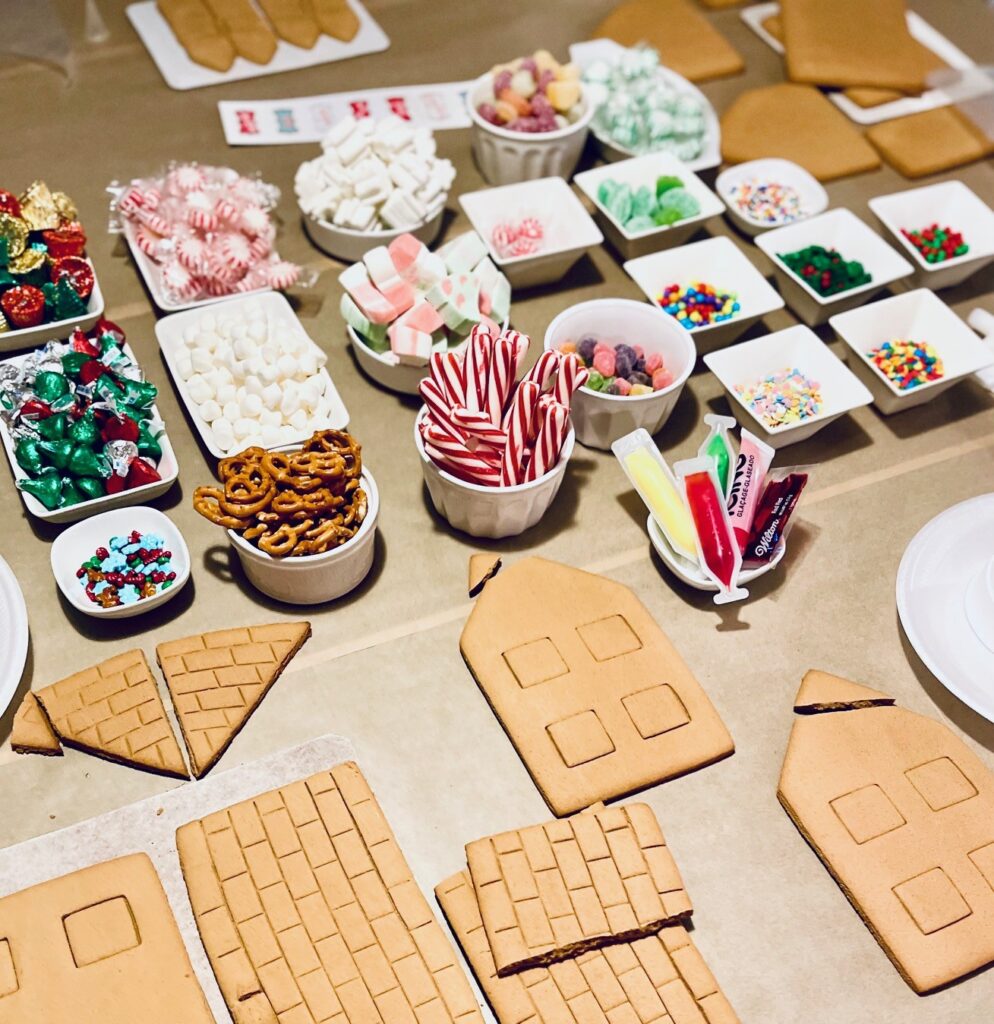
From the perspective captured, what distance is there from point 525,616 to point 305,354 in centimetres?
53

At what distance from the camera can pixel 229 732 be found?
1.34m

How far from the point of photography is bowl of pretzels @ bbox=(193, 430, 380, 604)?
1.32m

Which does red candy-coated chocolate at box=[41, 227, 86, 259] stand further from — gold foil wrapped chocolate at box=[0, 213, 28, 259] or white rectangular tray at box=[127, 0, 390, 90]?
white rectangular tray at box=[127, 0, 390, 90]

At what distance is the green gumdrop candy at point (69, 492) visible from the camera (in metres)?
1.46

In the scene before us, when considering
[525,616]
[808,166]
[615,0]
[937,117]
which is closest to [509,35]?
[615,0]

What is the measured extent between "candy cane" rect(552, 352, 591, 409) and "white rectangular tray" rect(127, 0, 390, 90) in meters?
1.27

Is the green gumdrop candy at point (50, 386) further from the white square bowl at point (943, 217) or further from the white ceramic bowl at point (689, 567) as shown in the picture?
the white square bowl at point (943, 217)


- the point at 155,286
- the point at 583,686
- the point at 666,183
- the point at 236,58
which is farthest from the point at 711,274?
the point at 236,58

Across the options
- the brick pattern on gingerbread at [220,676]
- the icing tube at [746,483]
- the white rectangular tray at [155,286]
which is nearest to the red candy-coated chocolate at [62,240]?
the white rectangular tray at [155,286]

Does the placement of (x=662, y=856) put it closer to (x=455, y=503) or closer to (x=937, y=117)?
(x=455, y=503)

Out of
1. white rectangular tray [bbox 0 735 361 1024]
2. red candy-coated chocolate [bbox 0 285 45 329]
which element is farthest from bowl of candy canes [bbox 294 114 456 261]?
white rectangular tray [bbox 0 735 361 1024]

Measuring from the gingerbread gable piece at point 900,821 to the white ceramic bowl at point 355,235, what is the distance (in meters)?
1.03

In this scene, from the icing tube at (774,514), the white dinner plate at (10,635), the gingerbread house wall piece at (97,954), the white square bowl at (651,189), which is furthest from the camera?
the white square bowl at (651,189)

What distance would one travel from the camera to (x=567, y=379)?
4.76ft
